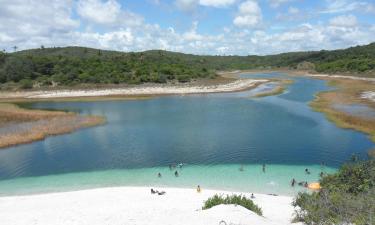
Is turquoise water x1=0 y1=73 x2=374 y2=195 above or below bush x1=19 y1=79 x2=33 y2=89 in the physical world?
below

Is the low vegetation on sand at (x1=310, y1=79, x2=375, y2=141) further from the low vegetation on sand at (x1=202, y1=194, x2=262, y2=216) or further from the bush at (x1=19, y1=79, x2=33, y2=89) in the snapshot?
the bush at (x1=19, y1=79, x2=33, y2=89)

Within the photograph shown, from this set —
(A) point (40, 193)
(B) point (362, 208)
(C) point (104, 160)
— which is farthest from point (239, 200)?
(C) point (104, 160)

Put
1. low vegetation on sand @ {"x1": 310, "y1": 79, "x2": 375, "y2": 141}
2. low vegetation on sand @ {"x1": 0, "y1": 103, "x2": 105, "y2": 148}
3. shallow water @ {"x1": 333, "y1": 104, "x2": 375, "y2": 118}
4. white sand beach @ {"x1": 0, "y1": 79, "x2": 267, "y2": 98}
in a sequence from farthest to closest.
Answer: white sand beach @ {"x1": 0, "y1": 79, "x2": 267, "y2": 98} < shallow water @ {"x1": 333, "y1": 104, "x2": 375, "y2": 118} < low vegetation on sand @ {"x1": 310, "y1": 79, "x2": 375, "y2": 141} < low vegetation on sand @ {"x1": 0, "y1": 103, "x2": 105, "y2": 148}

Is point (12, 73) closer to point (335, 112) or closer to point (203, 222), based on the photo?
point (335, 112)

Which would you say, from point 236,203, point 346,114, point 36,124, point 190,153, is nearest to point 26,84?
point 36,124

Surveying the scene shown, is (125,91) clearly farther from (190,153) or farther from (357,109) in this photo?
(190,153)

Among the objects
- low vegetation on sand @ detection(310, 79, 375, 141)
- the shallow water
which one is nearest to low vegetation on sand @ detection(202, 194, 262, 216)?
low vegetation on sand @ detection(310, 79, 375, 141)
